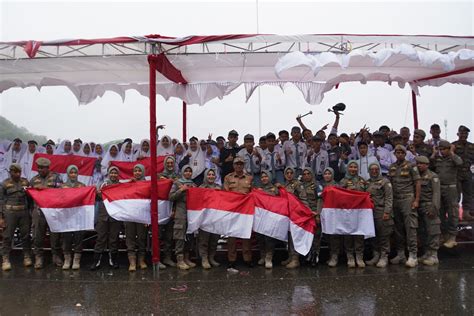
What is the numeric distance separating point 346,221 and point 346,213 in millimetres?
134

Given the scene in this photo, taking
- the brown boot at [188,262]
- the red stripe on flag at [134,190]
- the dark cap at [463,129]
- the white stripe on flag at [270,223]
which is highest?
the dark cap at [463,129]

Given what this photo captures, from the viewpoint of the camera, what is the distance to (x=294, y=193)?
662 cm

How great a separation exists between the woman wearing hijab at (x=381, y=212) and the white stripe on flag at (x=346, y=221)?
19 cm

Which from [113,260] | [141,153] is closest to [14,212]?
[113,260]

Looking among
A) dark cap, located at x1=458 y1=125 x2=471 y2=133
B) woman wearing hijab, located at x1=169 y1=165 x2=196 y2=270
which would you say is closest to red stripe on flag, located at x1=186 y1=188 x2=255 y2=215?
woman wearing hijab, located at x1=169 y1=165 x2=196 y2=270

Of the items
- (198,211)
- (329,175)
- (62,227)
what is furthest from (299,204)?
(62,227)

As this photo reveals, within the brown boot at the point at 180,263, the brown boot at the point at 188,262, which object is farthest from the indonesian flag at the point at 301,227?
the brown boot at the point at 180,263

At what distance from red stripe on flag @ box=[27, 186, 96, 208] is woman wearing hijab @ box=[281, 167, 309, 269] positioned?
10.9 ft

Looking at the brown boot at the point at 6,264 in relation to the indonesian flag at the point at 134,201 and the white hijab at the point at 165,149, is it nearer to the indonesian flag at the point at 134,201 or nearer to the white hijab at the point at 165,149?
the indonesian flag at the point at 134,201

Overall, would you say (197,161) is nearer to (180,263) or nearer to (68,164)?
(180,263)

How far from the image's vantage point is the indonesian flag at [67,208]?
6.31 meters

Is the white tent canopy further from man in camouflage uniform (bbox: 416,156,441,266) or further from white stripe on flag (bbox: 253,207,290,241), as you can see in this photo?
white stripe on flag (bbox: 253,207,290,241)

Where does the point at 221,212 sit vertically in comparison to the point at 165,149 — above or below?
below

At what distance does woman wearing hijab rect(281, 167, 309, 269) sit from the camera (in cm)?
641
